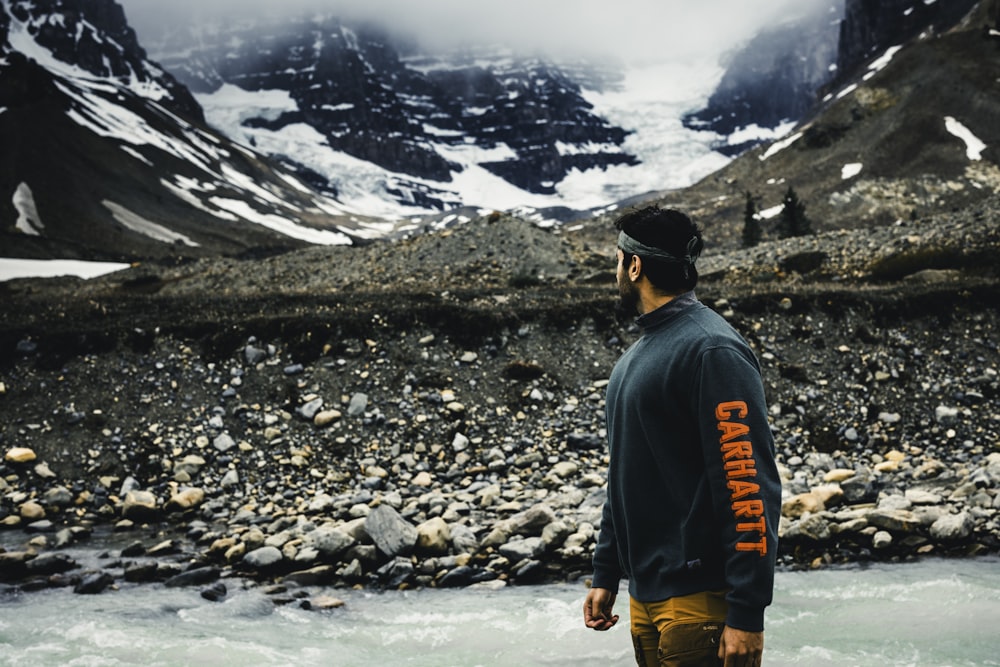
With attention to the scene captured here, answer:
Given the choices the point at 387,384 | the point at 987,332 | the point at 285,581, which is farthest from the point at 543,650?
the point at 987,332

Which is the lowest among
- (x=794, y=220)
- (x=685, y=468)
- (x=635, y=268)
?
(x=794, y=220)

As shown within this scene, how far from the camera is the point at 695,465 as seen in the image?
3443mm

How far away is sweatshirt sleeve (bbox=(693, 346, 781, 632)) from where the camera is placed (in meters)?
3.09

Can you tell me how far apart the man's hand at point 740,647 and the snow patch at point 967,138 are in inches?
3757

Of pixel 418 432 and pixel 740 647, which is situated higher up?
pixel 740 647

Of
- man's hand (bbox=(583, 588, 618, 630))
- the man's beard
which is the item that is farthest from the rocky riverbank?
the man's beard

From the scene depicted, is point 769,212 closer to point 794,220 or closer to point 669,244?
point 794,220

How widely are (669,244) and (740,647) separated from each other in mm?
1938

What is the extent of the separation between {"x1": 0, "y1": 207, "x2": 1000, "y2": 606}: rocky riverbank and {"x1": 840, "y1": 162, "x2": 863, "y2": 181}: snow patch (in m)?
70.1

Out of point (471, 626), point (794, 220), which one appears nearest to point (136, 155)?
point (794, 220)

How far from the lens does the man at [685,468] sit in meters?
3.15

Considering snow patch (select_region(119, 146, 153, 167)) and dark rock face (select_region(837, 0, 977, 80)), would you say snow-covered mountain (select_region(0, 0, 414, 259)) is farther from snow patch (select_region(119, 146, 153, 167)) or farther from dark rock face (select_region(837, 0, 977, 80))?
dark rock face (select_region(837, 0, 977, 80))

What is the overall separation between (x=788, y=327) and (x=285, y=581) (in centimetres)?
1375

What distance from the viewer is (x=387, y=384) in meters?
16.3
